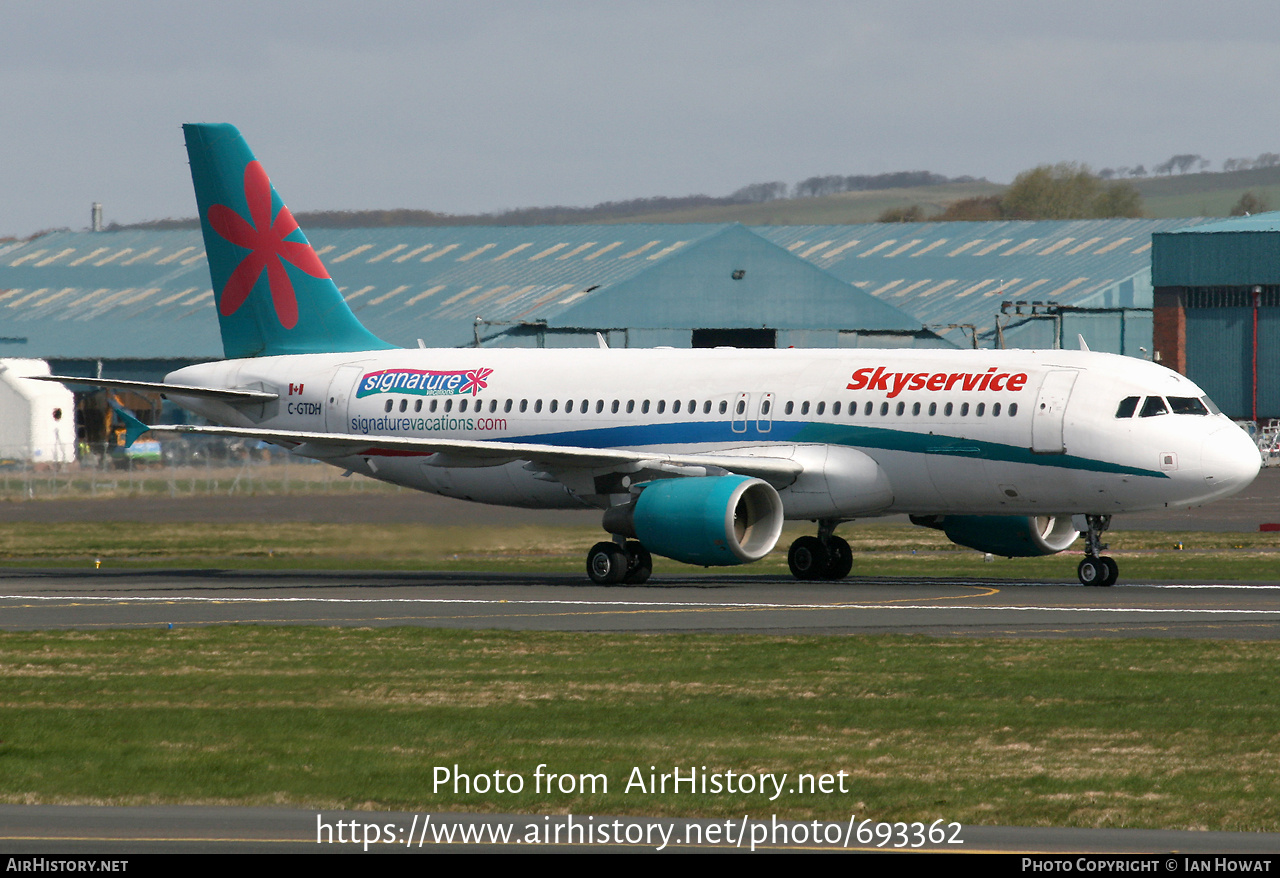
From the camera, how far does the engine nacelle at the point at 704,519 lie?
33000 millimetres

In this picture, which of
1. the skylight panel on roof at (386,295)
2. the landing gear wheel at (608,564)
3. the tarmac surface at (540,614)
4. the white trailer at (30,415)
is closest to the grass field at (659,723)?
the tarmac surface at (540,614)

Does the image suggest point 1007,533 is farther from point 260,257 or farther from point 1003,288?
point 1003,288

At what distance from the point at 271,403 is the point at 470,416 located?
517 centimetres

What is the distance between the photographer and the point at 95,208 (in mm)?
147625

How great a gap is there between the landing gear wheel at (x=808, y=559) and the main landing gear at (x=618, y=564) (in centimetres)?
348

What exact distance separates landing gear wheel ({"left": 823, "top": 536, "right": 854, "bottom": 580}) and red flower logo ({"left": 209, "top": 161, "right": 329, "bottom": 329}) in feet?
44.9

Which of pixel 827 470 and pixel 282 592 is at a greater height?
pixel 827 470

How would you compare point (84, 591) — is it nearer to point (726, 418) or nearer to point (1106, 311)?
point (726, 418)

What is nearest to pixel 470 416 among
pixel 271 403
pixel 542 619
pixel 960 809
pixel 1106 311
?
pixel 271 403

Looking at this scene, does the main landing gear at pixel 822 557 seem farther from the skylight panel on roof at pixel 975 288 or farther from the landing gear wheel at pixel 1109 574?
the skylight panel on roof at pixel 975 288

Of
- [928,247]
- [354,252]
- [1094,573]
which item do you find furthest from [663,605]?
[354,252]

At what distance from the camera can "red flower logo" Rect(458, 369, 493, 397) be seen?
130ft

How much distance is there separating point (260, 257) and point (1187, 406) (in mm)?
20796
